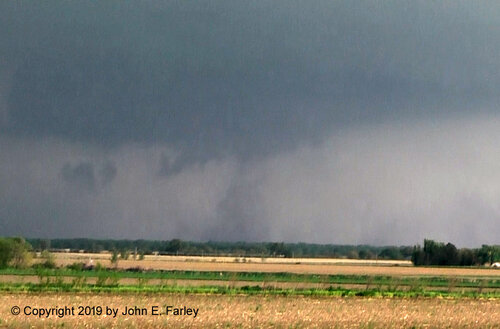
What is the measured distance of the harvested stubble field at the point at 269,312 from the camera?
155 feet

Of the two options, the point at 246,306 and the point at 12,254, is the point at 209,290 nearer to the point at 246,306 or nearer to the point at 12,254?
the point at 246,306

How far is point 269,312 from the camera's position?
55.9 metres

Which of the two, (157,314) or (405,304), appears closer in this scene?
(157,314)

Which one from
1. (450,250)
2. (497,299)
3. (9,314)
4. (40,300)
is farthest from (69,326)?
(450,250)

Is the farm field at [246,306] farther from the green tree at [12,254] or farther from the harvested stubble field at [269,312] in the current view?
the green tree at [12,254]

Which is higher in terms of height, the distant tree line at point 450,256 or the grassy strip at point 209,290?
the distant tree line at point 450,256

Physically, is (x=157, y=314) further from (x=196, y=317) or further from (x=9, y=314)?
(x=9, y=314)

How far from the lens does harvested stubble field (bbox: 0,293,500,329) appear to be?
47259 millimetres

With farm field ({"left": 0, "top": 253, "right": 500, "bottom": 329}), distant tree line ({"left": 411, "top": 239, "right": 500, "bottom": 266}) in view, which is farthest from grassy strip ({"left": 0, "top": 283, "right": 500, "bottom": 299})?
distant tree line ({"left": 411, "top": 239, "right": 500, "bottom": 266})

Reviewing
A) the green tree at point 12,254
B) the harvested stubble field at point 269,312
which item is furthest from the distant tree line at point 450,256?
the harvested stubble field at point 269,312

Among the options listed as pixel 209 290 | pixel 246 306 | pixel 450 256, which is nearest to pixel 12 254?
pixel 209 290

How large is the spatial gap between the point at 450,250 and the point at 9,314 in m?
159

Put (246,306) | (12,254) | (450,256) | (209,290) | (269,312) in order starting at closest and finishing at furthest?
(269,312), (246,306), (209,290), (12,254), (450,256)

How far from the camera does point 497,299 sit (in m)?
77.9
